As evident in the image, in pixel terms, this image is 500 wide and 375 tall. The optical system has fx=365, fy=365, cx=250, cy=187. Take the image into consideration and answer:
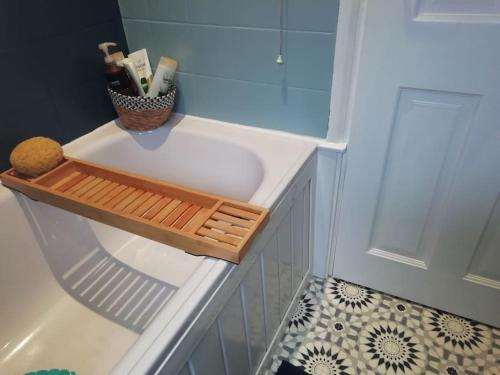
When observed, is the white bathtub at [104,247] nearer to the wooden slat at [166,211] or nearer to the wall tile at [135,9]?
the wooden slat at [166,211]

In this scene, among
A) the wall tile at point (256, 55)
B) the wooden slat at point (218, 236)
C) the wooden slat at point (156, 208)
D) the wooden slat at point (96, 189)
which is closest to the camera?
the wooden slat at point (218, 236)

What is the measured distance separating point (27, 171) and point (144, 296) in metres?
0.48

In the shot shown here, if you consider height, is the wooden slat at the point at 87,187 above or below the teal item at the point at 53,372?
above

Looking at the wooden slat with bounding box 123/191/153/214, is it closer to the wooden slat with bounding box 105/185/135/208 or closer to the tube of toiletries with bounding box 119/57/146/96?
the wooden slat with bounding box 105/185/135/208

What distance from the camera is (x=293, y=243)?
1.10 m

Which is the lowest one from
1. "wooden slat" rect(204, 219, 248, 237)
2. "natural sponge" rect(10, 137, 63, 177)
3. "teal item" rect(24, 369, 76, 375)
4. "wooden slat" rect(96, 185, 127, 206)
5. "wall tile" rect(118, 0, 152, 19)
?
"teal item" rect(24, 369, 76, 375)

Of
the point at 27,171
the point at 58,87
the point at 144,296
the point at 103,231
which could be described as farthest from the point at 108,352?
the point at 58,87

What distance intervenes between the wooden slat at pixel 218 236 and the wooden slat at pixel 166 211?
11 centimetres

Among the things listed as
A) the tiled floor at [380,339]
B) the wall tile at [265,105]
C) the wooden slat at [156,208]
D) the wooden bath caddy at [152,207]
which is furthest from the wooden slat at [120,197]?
the tiled floor at [380,339]

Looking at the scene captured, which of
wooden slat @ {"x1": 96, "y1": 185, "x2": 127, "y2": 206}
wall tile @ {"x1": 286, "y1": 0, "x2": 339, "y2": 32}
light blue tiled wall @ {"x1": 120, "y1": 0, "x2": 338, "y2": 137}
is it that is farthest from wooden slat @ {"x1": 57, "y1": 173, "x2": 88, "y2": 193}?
wall tile @ {"x1": 286, "y1": 0, "x2": 339, "y2": 32}

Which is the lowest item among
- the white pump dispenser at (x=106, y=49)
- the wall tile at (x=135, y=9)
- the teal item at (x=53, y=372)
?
the teal item at (x=53, y=372)

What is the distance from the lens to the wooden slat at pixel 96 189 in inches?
35.9

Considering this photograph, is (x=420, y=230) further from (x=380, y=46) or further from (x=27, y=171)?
(x=27, y=171)

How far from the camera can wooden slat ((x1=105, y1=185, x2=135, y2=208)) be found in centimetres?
87
